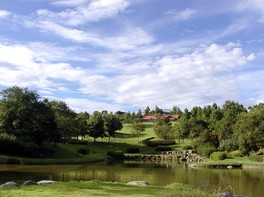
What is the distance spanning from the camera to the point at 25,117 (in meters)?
50.4

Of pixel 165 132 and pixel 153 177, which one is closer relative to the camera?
pixel 153 177

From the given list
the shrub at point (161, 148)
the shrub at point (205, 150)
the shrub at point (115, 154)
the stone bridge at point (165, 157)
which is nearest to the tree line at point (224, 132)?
the shrub at point (205, 150)

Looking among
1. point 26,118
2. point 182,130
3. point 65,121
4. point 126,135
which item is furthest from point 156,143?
point 26,118

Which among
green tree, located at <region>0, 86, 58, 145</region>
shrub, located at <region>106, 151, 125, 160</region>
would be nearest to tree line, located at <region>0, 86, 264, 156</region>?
green tree, located at <region>0, 86, 58, 145</region>

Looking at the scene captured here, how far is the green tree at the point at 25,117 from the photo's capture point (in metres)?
49.7

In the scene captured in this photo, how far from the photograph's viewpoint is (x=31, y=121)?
51406mm

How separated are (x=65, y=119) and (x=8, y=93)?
59.5 feet

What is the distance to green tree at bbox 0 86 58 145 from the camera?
163 feet

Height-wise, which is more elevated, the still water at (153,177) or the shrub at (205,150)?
the shrub at (205,150)

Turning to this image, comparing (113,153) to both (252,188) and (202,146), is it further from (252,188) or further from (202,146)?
(252,188)

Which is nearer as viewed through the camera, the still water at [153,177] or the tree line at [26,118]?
the still water at [153,177]

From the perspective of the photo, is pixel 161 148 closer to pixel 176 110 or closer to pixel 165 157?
pixel 165 157

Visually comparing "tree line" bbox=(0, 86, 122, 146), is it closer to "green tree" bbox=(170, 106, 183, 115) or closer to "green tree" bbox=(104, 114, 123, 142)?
"green tree" bbox=(104, 114, 123, 142)

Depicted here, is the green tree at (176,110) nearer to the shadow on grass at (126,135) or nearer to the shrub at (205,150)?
the shadow on grass at (126,135)
